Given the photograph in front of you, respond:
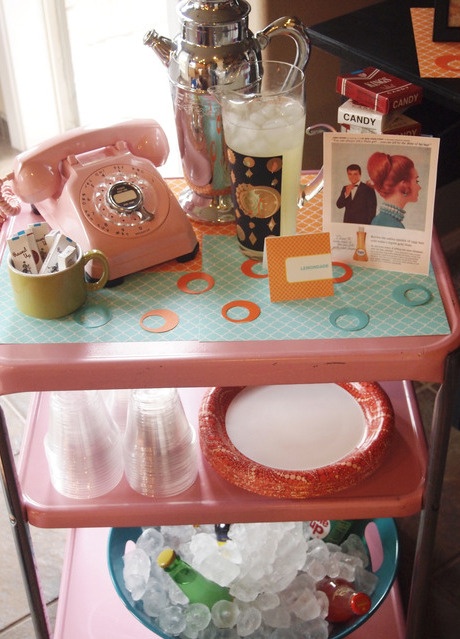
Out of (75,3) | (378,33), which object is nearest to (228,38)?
(378,33)

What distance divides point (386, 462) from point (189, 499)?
0.88ft

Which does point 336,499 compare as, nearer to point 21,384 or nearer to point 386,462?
point 386,462

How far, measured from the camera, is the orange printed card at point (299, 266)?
1.07 meters

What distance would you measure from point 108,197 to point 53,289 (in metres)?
0.18

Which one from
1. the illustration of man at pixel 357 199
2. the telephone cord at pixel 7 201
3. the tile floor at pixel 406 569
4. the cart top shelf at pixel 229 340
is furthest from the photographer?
the tile floor at pixel 406 569

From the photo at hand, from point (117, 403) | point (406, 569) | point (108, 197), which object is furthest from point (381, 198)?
point (406, 569)

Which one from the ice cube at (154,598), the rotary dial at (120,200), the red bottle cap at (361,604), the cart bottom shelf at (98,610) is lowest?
the cart bottom shelf at (98,610)

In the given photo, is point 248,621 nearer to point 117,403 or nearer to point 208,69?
point 117,403

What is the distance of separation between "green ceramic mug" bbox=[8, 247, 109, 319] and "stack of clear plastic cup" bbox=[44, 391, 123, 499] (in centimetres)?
12

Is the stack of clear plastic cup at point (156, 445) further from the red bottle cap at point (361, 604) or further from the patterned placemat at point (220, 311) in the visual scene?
the red bottle cap at point (361, 604)

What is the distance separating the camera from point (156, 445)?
1131mm

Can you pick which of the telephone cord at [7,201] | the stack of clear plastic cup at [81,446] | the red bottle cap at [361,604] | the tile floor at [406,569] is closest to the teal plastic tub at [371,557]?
the red bottle cap at [361,604]

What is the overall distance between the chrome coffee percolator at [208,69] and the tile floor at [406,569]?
0.70 meters

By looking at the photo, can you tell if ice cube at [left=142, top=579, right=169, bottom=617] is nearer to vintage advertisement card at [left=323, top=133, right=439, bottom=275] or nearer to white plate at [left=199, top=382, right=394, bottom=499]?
white plate at [left=199, top=382, right=394, bottom=499]
